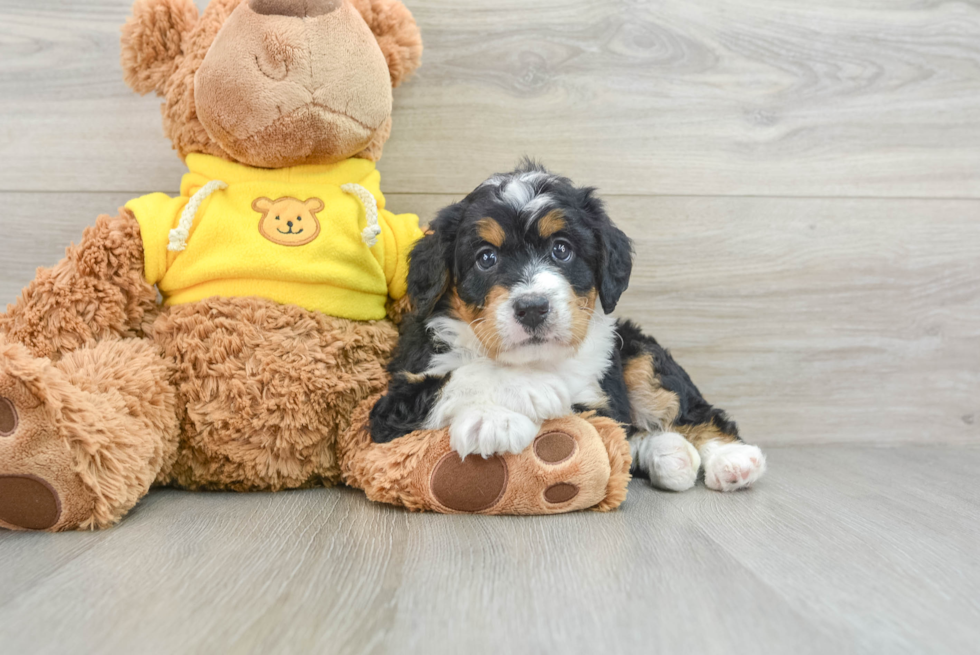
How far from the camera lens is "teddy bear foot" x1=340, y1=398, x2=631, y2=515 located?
5.03ft

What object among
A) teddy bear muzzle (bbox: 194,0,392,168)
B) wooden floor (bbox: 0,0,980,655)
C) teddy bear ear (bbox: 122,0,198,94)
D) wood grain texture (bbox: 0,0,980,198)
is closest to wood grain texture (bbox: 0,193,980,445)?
wooden floor (bbox: 0,0,980,655)

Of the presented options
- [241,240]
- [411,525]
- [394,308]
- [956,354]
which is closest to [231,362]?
[241,240]

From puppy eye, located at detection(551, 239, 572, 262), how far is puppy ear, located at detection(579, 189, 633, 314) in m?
0.09

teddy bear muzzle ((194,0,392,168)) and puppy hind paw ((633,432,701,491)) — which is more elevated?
teddy bear muzzle ((194,0,392,168))

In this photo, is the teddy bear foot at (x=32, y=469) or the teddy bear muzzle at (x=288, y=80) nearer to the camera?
the teddy bear foot at (x=32, y=469)

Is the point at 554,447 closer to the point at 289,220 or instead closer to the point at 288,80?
the point at 289,220

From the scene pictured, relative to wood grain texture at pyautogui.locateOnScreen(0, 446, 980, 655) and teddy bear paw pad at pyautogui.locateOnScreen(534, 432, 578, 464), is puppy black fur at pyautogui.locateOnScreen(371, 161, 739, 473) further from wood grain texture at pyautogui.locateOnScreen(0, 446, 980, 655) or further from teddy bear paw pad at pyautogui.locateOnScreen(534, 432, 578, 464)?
wood grain texture at pyautogui.locateOnScreen(0, 446, 980, 655)

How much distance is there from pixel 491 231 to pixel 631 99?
1022mm

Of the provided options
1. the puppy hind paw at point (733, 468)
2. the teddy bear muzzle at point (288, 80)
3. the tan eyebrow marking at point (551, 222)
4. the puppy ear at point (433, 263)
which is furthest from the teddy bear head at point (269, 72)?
the puppy hind paw at point (733, 468)

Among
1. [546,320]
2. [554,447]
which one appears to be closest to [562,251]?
[546,320]

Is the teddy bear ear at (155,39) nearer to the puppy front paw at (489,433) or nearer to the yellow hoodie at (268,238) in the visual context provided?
the yellow hoodie at (268,238)

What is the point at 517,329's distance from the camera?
1.54 meters

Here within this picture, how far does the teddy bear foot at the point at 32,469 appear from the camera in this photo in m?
1.36

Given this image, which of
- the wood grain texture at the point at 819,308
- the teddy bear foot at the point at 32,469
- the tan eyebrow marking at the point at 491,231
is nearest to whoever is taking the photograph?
the teddy bear foot at the point at 32,469
